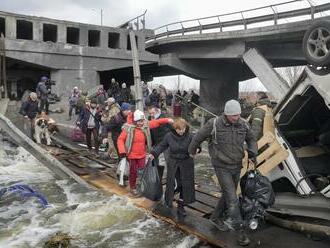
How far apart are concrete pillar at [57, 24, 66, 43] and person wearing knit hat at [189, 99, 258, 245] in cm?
2470

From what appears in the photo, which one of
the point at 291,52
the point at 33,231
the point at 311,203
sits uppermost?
the point at 291,52

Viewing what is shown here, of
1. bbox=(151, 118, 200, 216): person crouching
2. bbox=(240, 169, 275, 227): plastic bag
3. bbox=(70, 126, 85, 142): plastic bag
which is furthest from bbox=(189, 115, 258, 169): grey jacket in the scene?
bbox=(70, 126, 85, 142): plastic bag

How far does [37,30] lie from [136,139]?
22.4m

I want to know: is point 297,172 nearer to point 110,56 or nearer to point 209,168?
point 209,168

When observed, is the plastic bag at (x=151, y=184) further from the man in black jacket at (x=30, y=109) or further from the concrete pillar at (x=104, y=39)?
the concrete pillar at (x=104, y=39)

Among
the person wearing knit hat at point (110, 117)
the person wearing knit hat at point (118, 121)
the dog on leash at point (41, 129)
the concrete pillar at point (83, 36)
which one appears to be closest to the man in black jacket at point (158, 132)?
the person wearing knit hat at point (118, 121)

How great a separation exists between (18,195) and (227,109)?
201 inches

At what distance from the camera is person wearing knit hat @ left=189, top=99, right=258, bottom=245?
5.84m

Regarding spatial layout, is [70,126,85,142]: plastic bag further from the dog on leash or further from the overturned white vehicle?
the overturned white vehicle

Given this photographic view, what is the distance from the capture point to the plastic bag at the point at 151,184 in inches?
288

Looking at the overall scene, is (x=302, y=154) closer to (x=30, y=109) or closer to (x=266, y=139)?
(x=266, y=139)

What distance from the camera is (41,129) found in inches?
565

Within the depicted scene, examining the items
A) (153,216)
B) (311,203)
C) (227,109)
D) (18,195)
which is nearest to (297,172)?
(311,203)

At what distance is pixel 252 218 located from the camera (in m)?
6.12
